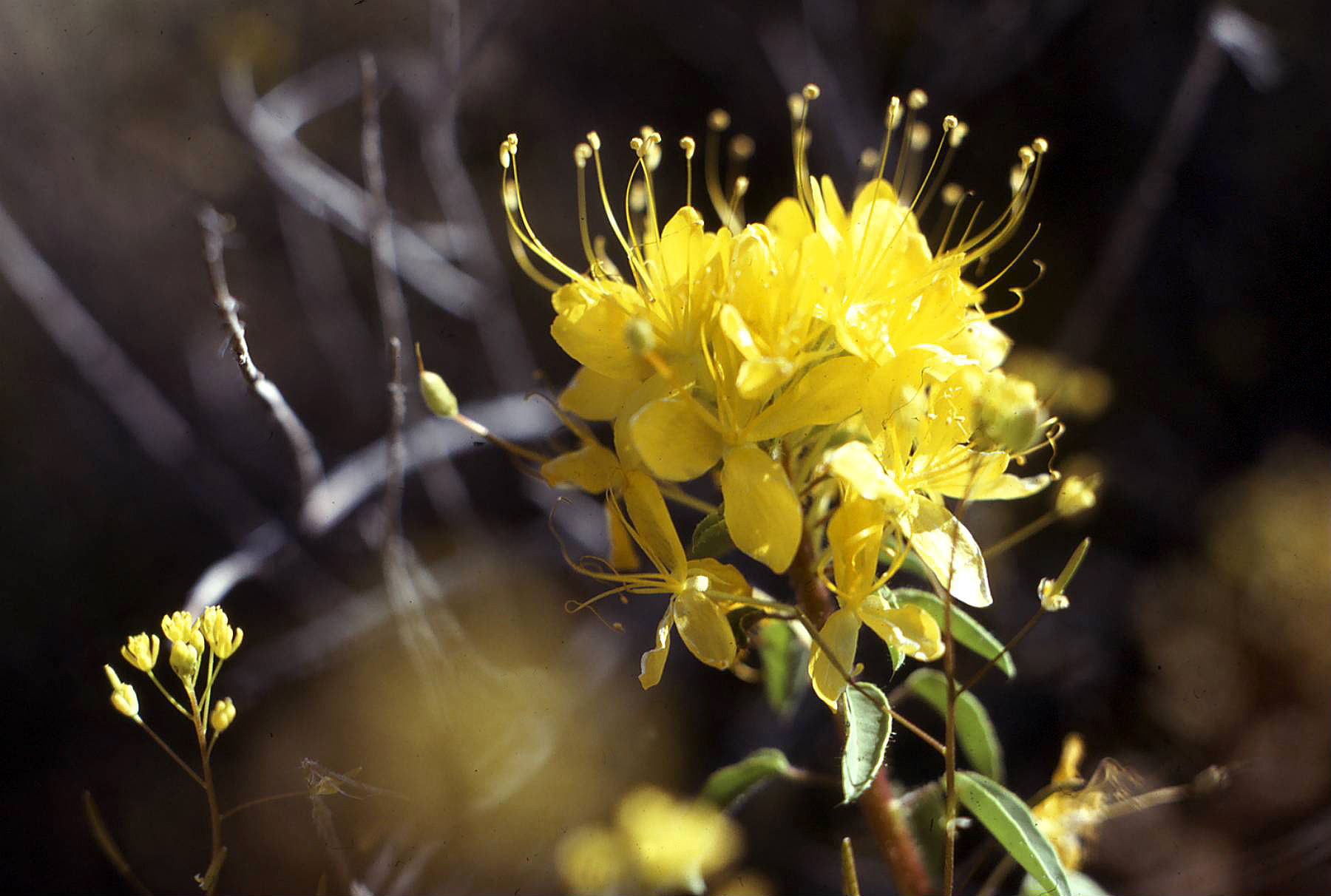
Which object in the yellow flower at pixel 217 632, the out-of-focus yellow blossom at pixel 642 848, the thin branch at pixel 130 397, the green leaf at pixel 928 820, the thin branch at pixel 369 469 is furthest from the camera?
the thin branch at pixel 130 397

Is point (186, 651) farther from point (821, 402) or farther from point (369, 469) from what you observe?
point (369, 469)

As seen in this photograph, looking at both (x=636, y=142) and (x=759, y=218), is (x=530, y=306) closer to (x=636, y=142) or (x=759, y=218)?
(x=759, y=218)

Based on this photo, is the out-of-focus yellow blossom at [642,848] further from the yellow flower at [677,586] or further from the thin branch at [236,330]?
the thin branch at [236,330]

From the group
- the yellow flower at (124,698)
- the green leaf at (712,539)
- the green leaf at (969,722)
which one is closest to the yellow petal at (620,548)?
the green leaf at (712,539)

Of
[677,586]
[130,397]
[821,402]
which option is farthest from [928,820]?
[130,397]

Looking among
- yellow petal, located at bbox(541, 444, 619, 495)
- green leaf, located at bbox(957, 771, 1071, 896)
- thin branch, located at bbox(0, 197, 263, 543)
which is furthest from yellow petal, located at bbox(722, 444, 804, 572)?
thin branch, located at bbox(0, 197, 263, 543)

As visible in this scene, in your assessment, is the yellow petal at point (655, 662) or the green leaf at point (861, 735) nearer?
the green leaf at point (861, 735)

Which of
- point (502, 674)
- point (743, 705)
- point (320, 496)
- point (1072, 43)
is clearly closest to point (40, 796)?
point (320, 496)
